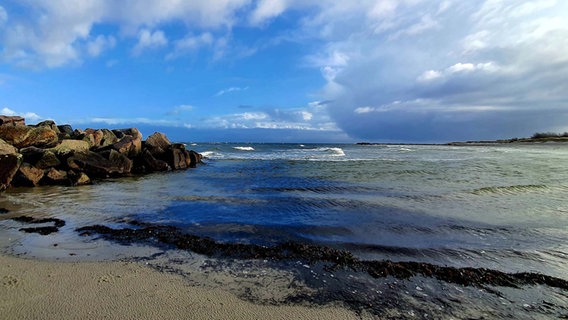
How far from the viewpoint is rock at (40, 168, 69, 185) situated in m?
14.3

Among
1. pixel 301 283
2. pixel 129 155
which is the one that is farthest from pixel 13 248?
pixel 129 155

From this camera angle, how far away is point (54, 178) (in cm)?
1446

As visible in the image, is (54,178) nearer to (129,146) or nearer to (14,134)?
(14,134)

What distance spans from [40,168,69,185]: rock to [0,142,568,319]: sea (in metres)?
1.18

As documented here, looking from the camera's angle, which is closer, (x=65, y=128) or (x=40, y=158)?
(x=40, y=158)

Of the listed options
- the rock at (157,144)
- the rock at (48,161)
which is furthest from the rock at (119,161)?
the rock at (157,144)

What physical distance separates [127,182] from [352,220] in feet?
40.2

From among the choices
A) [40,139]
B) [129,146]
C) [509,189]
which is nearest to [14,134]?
[40,139]

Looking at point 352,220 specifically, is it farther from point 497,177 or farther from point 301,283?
point 497,177

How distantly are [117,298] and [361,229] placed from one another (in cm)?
515

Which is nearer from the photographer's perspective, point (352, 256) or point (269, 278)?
point (269, 278)

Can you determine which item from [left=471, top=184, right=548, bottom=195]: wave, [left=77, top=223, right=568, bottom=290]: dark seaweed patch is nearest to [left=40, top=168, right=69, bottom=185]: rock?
[left=77, top=223, right=568, bottom=290]: dark seaweed patch

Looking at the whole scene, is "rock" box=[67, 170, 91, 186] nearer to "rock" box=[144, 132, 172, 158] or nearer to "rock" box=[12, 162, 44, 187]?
"rock" box=[12, 162, 44, 187]

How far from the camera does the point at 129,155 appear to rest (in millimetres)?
21172
